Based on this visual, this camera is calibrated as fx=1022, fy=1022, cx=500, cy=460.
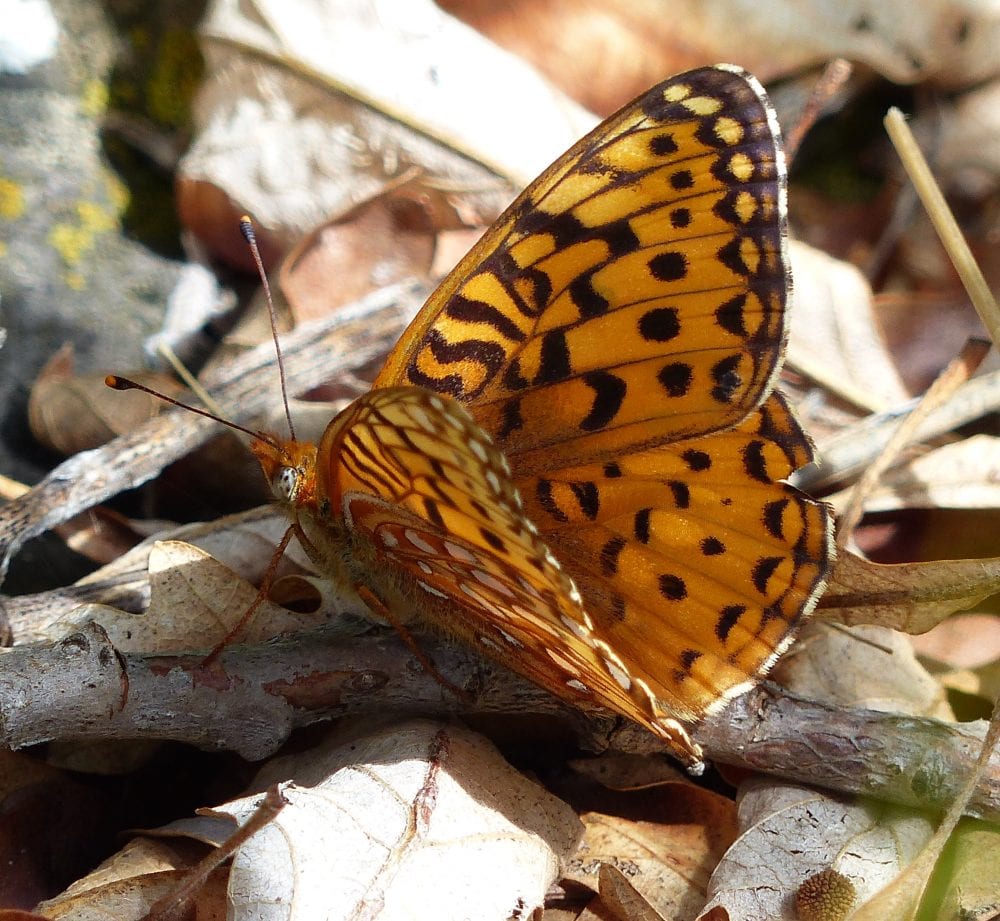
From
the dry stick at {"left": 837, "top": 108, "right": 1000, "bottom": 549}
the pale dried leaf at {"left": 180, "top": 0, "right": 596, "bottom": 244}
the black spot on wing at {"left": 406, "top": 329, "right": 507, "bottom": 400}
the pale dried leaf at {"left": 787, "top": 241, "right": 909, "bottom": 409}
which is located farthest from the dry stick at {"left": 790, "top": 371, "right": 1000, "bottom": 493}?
the pale dried leaf at {"left": 180, "top": 0, "right": 596, "bottom": 244}

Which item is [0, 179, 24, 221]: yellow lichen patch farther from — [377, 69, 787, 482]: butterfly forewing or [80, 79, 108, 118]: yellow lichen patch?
[377, 69, 787, 482]: butterfly forewing

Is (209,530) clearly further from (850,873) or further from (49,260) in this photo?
(850,873)

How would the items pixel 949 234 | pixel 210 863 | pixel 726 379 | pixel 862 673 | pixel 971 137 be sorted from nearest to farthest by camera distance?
pixel 210 863 < pixel 726 379 < pixel 862 673 < pixel 949 234 < pixel 971 137

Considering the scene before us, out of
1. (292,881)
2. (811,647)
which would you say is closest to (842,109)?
(811,647)

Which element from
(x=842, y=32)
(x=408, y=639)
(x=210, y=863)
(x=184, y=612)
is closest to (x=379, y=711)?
(x=408, y=639)

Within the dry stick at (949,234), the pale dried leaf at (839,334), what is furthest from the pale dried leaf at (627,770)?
the pale dried leaf at (839,334)

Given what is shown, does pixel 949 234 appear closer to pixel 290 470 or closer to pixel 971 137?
pixel 971 137

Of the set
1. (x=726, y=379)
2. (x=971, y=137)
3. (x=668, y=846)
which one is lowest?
(x=668, y=846)
